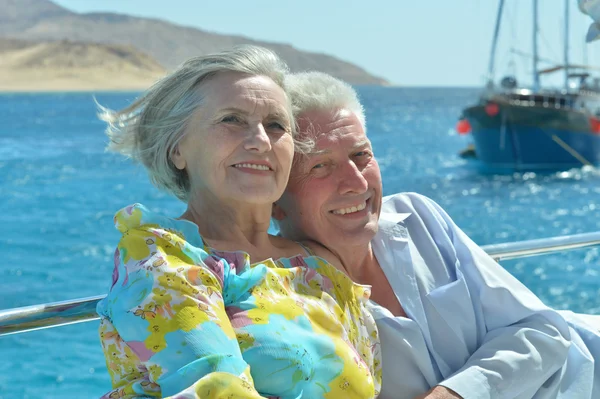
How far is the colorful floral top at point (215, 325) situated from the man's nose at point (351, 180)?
25cm

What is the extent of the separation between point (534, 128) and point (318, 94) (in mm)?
20783

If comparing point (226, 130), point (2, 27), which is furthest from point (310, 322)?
point (2, 27)

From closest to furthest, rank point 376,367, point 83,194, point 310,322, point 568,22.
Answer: point 310,322 → point 376,367 → point 83,194 → point 568,22

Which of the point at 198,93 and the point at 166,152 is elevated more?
the point at 198,93

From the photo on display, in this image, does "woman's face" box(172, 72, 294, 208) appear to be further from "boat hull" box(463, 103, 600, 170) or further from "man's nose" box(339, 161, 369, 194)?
"boat hull" box(463, 103, 600, 170)

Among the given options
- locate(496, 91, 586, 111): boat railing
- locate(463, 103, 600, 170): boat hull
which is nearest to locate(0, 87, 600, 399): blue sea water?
locate(463, 103, 600, 170): boat hull

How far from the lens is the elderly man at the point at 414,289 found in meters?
1.89

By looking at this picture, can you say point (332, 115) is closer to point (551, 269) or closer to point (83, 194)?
point (551, 269)

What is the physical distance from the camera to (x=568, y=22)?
28625 mm

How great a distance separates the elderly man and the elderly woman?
0.10 m

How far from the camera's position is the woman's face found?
1650 millimetres

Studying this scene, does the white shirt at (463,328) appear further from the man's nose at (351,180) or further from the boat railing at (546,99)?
the boat railing at (546,99)

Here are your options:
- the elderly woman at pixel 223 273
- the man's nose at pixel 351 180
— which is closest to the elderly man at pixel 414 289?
the man's nose at pixel 351 180

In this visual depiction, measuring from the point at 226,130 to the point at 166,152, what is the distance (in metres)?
0.16
